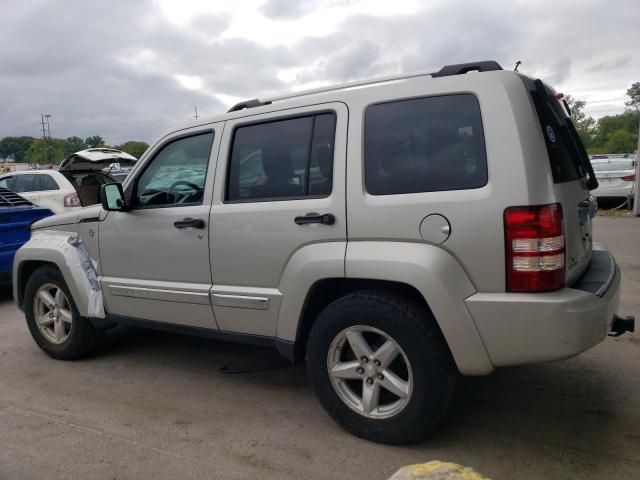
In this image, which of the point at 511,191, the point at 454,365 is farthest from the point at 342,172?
the point at 454,365

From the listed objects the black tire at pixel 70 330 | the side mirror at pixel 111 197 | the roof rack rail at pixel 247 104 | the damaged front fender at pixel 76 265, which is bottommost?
the black tire at pixel 70 330

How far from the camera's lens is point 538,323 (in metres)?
2.46

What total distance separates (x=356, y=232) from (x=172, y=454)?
5.21 feet

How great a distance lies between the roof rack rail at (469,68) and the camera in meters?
2.81

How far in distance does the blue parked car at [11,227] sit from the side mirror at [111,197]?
3.23m

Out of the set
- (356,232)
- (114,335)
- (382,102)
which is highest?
(382,102)

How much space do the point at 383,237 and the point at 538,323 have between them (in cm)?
84

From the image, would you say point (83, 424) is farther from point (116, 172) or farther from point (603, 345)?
point (116, 172)

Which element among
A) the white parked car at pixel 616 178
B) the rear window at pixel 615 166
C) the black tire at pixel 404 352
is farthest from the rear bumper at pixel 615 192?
the black tire at pixel 404 352

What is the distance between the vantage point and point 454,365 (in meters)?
2.76

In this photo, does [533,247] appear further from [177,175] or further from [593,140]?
[593,140]

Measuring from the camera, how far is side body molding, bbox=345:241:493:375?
2.58 meters

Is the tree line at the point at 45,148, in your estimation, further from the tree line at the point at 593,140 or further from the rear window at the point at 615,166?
the rear window at the point at 615,166

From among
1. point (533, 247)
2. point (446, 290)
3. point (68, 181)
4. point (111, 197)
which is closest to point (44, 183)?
point (68, 181)
